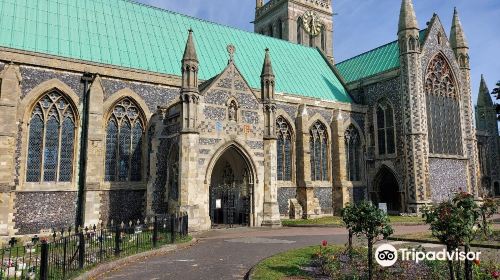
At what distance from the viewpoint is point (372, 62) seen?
3516 centimetres

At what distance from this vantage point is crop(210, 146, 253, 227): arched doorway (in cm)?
2302

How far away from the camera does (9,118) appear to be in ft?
59.6

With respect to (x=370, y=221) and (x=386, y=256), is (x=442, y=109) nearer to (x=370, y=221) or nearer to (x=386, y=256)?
(x=386, y=256)

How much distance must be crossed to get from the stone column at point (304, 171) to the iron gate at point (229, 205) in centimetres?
528

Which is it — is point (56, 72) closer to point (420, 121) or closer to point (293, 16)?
point (420, 121)

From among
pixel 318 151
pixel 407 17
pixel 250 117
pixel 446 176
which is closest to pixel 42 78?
pixel 250 117

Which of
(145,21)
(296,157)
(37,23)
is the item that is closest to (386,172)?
(296,157)

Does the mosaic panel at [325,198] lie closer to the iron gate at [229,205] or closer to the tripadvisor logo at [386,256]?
the iron gate at [229,205]

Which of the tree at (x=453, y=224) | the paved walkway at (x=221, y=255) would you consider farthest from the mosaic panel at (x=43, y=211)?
the tree at (x=453, y=224)

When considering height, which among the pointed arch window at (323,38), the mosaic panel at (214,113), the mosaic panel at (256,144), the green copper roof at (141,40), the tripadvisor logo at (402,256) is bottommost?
the tripadvisor logo at (402,256)

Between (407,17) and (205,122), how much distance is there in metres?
19.1

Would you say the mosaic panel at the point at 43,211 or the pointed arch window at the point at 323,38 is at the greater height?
the pointed arch window at the point at 323,38

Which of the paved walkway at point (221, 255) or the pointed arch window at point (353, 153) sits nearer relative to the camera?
the paved walkway at point (221, 255)

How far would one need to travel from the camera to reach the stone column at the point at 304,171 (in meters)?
27.0
